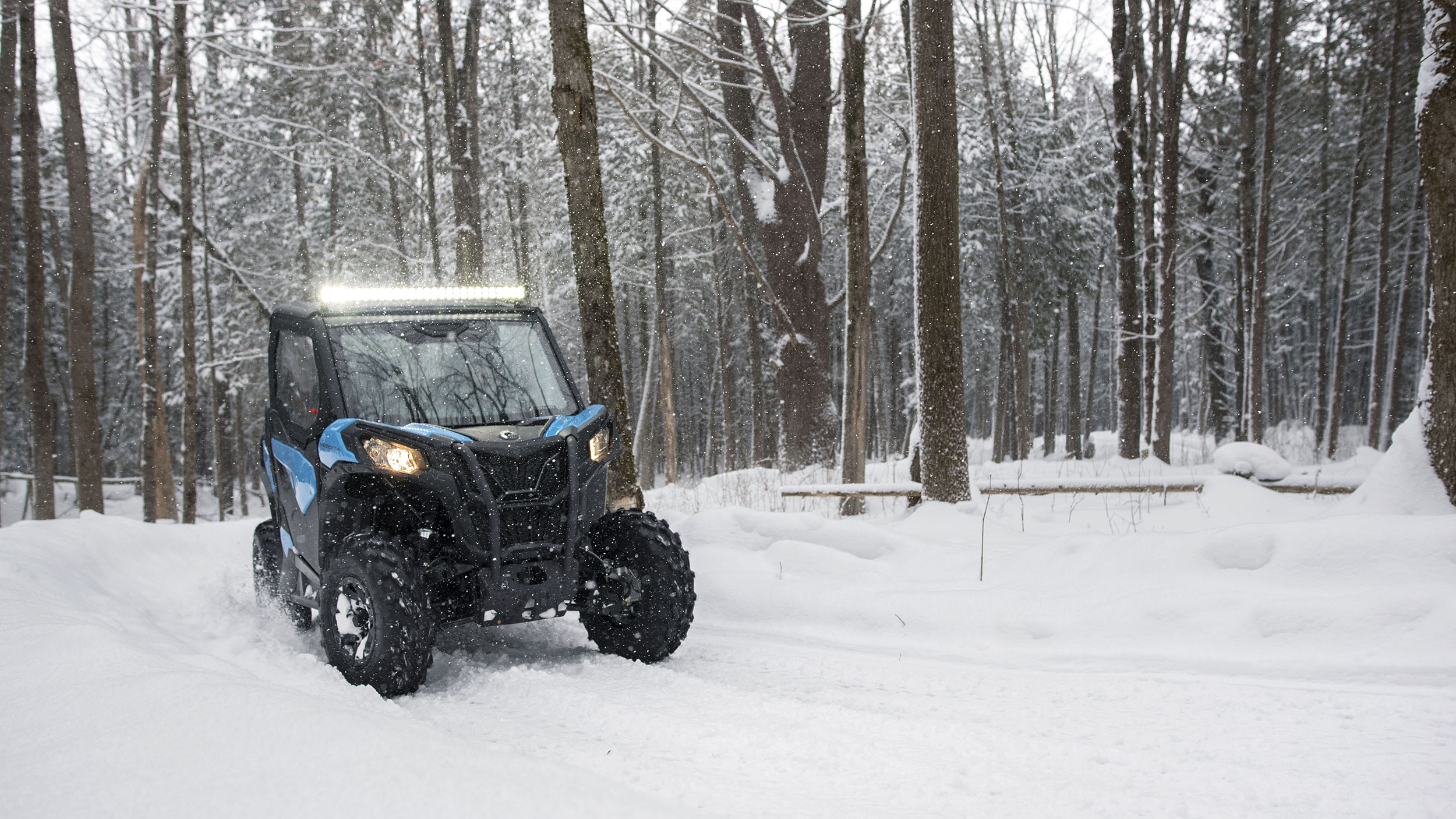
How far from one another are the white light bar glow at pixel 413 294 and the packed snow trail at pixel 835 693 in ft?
6.97

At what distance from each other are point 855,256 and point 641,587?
6.77m

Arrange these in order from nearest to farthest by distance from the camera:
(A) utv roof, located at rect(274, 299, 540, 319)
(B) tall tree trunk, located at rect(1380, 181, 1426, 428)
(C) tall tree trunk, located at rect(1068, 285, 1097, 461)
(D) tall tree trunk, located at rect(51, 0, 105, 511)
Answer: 1. (A) utv roof, located at rect(274, 299, 540, 319)
2. (D) tall tree trunk, located at rect(51, 0, 105, 511)
3. (B) tall tree trunk, located at rect(1380, 181, 1426, 428)
4. (C) tall tree trunk, located at rect(1068, 285, 1097, 461)

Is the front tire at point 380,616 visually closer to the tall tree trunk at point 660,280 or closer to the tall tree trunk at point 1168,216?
the tall tree trunk at point 1168,216

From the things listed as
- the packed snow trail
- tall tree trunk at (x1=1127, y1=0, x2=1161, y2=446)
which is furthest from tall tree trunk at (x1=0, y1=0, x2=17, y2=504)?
tall tree trunk at (x1=1127, y1=0, x2=1161, y2=446)

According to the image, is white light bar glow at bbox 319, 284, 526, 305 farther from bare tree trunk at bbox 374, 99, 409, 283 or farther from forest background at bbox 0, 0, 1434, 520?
bare tree trunk at bbox 374, 99, 409, 283

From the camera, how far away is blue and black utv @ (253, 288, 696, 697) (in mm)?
4461

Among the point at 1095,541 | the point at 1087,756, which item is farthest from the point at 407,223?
the point at 1087,756

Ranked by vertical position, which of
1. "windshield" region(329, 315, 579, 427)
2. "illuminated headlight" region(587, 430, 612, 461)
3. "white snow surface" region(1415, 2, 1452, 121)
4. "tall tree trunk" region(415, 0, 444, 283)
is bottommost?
"illuminated headlight" region(587, 430, 612, 461)

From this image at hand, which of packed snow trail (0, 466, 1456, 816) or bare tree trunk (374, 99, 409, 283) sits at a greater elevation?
bare tree trunk (374, 99, 409, 283)

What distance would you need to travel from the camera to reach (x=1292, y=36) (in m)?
26.2

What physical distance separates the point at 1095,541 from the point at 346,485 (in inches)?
207

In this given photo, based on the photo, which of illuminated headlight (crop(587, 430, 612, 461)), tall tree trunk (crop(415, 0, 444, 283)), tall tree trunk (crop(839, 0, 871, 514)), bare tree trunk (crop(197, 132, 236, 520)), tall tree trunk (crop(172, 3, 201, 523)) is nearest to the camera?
illuminated headlight (crop(587, 430, 612, 461))

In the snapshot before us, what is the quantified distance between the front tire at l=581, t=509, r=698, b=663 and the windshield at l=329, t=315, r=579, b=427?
86cm

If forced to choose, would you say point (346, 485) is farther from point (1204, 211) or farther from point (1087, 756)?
point (1204, 211)
